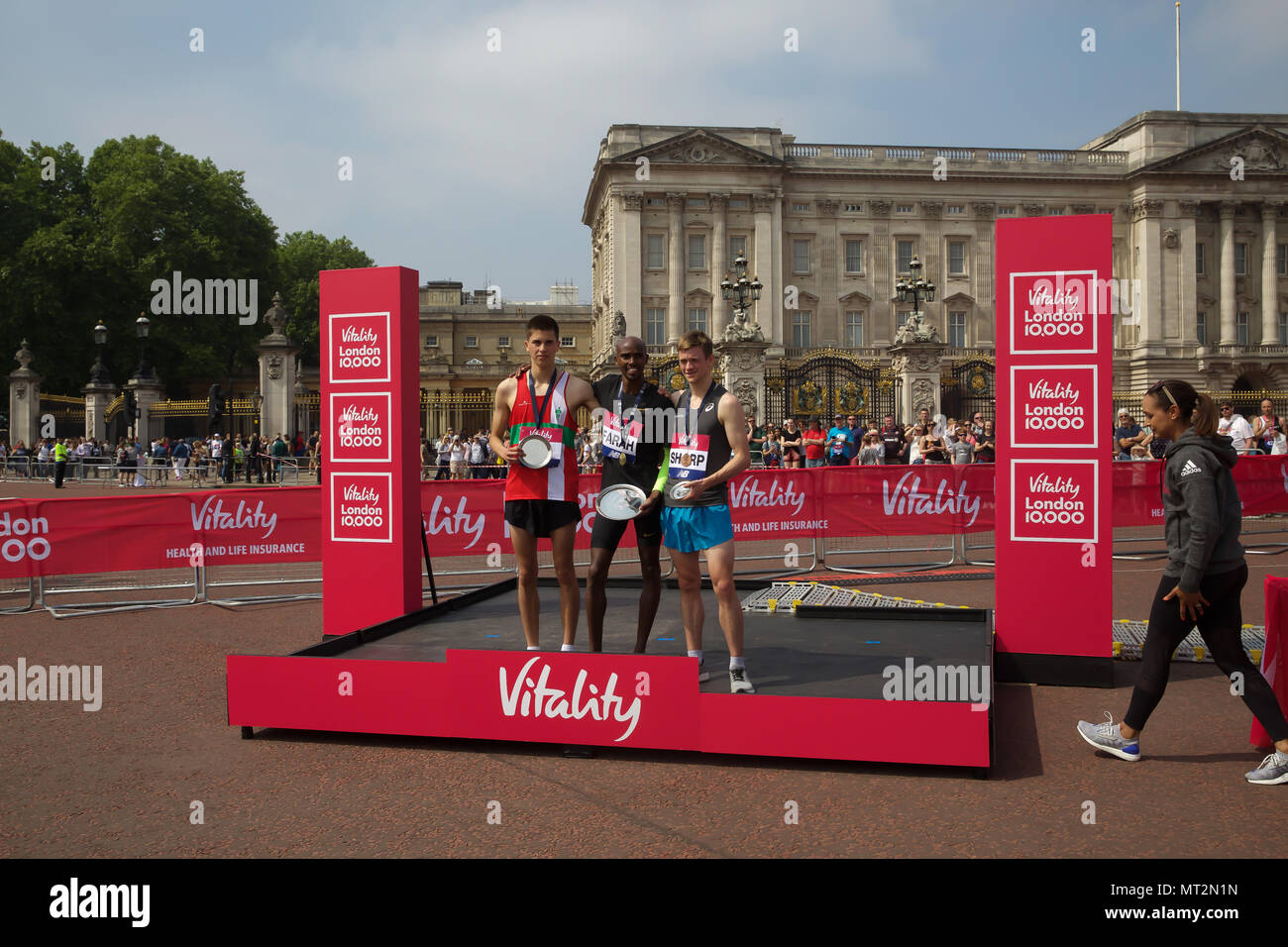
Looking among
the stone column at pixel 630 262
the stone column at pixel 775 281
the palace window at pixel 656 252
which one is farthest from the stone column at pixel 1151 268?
the stone column at pixel 630 262

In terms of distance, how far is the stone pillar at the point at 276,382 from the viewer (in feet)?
109

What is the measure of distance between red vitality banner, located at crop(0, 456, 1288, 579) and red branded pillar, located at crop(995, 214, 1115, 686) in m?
3.44

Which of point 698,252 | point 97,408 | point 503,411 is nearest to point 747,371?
point 503,411

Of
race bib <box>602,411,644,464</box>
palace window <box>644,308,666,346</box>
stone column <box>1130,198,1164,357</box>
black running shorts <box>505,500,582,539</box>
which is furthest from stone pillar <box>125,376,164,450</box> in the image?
stone column <box>1130,198,1164,357</box>

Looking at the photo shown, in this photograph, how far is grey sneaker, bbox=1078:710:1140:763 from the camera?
495 centimetres


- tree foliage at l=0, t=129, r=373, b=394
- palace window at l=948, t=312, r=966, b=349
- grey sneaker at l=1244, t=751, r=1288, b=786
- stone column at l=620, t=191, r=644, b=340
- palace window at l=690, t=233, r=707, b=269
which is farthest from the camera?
palace window at l=948, t=312, r=966, b=349

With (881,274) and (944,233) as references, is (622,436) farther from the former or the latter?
(944,233)

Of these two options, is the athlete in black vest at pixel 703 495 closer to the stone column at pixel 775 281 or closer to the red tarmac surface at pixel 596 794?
the red tarmac surface at pixel 596 794

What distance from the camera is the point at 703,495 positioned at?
557 centimetres

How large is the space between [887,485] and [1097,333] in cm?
651

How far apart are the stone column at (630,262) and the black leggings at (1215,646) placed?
54.9m

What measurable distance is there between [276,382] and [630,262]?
2978 centimetres

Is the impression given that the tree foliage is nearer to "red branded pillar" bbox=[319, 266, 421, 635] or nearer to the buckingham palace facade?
the buckingham palace facade

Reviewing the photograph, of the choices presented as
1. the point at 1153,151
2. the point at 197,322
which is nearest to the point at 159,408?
the point at 197,322
